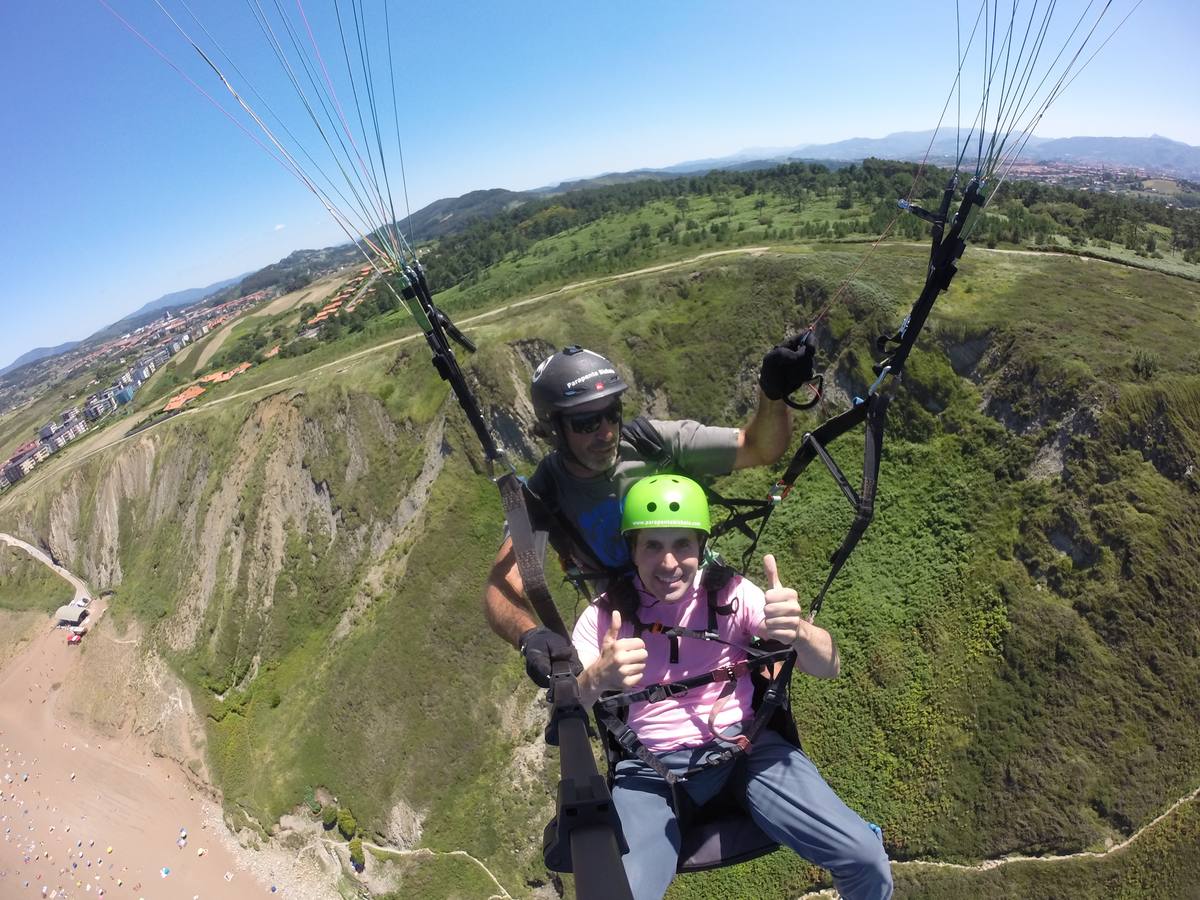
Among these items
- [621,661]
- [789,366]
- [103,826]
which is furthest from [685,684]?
[103,826]

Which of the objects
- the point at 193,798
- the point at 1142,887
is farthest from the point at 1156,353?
the point at 193,798

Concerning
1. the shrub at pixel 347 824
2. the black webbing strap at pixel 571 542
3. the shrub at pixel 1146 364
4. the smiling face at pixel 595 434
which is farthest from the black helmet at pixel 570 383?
the shrub at pixel 347 824

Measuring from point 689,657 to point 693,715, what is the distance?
0.49 meters

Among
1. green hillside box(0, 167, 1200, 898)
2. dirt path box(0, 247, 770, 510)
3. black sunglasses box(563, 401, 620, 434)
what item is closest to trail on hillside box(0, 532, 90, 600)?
dirt path box(0, 247, 770, 510)

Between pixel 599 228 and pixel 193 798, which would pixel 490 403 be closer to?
pixel 193 798

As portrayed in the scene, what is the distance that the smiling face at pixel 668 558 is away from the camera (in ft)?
14.3

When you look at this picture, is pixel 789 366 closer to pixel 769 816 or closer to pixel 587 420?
pixel 587 420

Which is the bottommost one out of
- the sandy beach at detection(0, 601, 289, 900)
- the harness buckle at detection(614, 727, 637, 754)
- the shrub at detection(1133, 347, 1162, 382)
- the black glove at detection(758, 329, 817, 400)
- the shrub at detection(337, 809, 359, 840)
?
the sandy beach at detection(0, 601, 289, 900)

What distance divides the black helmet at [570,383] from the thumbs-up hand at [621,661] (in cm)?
220

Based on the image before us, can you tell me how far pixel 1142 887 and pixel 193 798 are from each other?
3721 centimetres

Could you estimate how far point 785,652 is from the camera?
170 inches

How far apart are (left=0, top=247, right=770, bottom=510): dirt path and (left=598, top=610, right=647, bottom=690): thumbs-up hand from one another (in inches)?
1310

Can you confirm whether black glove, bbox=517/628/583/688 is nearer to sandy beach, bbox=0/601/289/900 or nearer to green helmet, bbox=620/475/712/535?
green helmet, bbox=620/475/712/535

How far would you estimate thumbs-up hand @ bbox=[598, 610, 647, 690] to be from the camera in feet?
11.2
